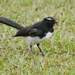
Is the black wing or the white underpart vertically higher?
the black wing

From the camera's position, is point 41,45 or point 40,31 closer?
point 40,31

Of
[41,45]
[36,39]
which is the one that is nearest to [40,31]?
[36,39]

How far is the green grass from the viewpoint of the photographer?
16.0 ft

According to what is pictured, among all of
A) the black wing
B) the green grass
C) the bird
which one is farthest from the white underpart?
the green grass

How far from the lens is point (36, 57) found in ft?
18.1

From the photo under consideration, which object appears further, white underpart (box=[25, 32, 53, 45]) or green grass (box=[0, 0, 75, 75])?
white underpart (box=[25, 32, 53, 45])

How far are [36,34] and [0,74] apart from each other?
139cm

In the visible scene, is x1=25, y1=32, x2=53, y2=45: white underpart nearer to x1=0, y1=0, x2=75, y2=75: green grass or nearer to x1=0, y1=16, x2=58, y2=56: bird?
x1=0, y1=16, x2=58, y2=56: bird

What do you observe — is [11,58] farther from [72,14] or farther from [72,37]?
[72,14]

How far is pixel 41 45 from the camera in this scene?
6.19m

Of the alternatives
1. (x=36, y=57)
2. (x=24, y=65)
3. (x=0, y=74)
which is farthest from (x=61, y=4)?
(x=0, y=74)

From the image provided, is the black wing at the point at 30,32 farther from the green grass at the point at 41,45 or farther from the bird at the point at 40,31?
the green grass at the point at 41,45

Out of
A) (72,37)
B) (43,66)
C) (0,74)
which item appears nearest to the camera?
(0,74)

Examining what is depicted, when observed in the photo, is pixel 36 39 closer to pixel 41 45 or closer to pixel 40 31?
pixel 40 31
